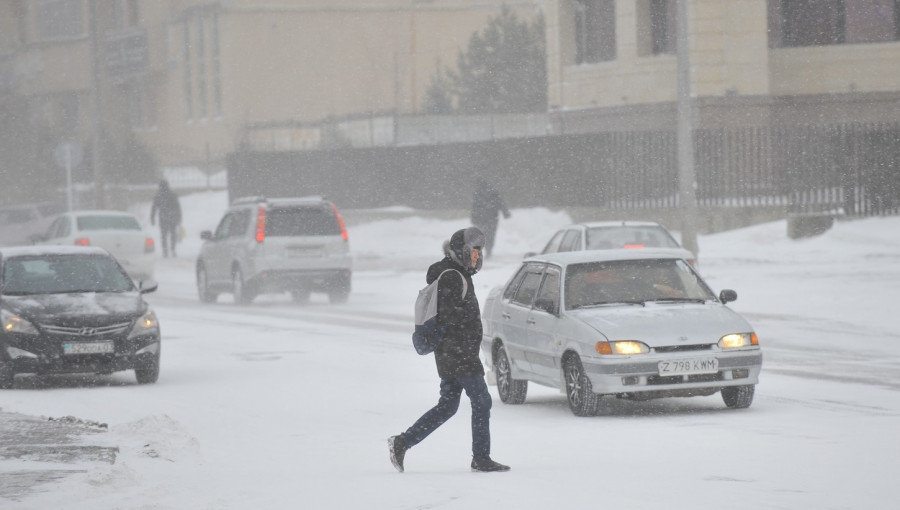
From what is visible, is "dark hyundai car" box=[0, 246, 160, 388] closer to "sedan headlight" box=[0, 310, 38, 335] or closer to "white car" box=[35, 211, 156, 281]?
"sedan headlight" box=[0, 310, 38, 335]

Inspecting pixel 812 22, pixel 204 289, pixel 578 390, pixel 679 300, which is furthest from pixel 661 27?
pixel 578 390

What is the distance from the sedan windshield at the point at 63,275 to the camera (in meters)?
16.7

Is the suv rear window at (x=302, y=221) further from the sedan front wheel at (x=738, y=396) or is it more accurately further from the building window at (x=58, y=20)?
the building window at (x=58, y=20)

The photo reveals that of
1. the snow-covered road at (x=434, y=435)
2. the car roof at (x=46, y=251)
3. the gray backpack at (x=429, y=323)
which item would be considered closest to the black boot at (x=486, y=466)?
the snow-covered road at (x=434, y=435)

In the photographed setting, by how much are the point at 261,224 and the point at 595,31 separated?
67.7 feet

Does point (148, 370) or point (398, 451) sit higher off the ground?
point (398, 451)

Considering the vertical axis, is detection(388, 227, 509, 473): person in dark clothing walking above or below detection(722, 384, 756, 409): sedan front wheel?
above

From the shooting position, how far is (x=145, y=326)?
16.0m

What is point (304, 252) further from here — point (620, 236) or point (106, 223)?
point (106, 223)

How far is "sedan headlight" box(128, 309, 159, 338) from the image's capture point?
15.9 m

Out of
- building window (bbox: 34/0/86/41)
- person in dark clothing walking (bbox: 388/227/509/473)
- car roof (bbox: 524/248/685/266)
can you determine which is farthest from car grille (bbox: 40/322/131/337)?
building window (bbox: 34/0/86/41)

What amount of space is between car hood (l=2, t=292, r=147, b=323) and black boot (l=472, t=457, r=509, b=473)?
6935 mm

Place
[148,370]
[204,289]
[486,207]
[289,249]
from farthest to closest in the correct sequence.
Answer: [486,207] → [204,289] → [289,249] → [148,370]

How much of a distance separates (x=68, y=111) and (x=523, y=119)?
30978mm
